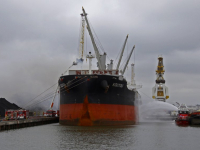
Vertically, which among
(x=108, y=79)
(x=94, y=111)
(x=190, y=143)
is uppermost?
(x=108, y=79)

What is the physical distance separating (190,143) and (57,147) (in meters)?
8.50

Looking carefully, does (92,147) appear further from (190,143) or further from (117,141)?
(190,143)

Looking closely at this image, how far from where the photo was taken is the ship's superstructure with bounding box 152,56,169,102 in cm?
8506

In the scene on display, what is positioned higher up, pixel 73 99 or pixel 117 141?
pixel 73 99

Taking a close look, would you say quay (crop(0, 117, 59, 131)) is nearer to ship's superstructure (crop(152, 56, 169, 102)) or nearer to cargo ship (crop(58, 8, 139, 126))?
cargo ship (crop(58, 8, 139, 126))

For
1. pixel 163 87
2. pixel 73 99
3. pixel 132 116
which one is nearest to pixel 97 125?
pixel 73 99

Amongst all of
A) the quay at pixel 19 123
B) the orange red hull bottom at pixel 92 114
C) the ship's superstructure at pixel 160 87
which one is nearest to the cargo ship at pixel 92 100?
the orange red hull bottom at pixel 92 114

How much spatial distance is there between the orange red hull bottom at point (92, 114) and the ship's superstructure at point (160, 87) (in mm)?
56548

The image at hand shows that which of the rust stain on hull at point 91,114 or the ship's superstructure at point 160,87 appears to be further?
the ship's superstructure at point 160,87

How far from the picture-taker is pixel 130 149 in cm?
1609

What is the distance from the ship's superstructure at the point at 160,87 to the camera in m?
85.1

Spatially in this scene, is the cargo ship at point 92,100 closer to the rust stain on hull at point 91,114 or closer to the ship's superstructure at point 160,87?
the rust stain on hull at point 91,114

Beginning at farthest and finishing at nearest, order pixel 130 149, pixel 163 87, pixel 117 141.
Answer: pixel 163 87
pixel 117 141
pixel 130 149

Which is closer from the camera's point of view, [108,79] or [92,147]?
[92,147]
